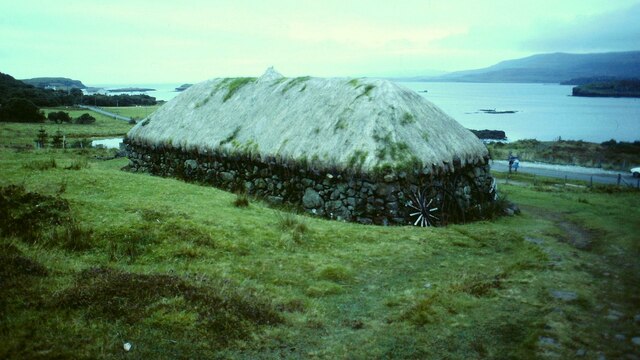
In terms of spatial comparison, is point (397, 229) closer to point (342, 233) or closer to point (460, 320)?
point (342, 233)

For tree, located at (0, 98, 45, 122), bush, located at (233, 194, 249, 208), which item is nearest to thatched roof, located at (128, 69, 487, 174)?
bush, located at (233, 194, 249, 208)

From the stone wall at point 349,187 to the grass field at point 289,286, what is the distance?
1.20m

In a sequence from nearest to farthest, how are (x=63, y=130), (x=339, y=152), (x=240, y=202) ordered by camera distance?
(x=240, y=202), (x=339, y=152), (x=63, y=130)

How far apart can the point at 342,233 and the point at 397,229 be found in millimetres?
1677

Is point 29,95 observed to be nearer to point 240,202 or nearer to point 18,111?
point 18,111

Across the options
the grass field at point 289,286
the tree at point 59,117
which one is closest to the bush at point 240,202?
the grass field at point 289,286

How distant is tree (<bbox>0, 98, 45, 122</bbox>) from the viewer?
67312 millimetres

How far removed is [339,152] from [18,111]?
7099 centimetres

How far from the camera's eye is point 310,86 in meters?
17.9

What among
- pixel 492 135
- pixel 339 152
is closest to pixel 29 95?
pixel 492 135

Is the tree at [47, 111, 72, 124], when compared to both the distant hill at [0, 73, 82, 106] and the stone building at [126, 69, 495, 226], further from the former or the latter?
the stone building at [126, 69, 495, 226]

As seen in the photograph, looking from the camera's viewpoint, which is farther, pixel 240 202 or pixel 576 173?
pixel 576 173

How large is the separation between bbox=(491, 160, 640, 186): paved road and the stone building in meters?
20.8

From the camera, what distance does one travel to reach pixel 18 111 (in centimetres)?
6750
